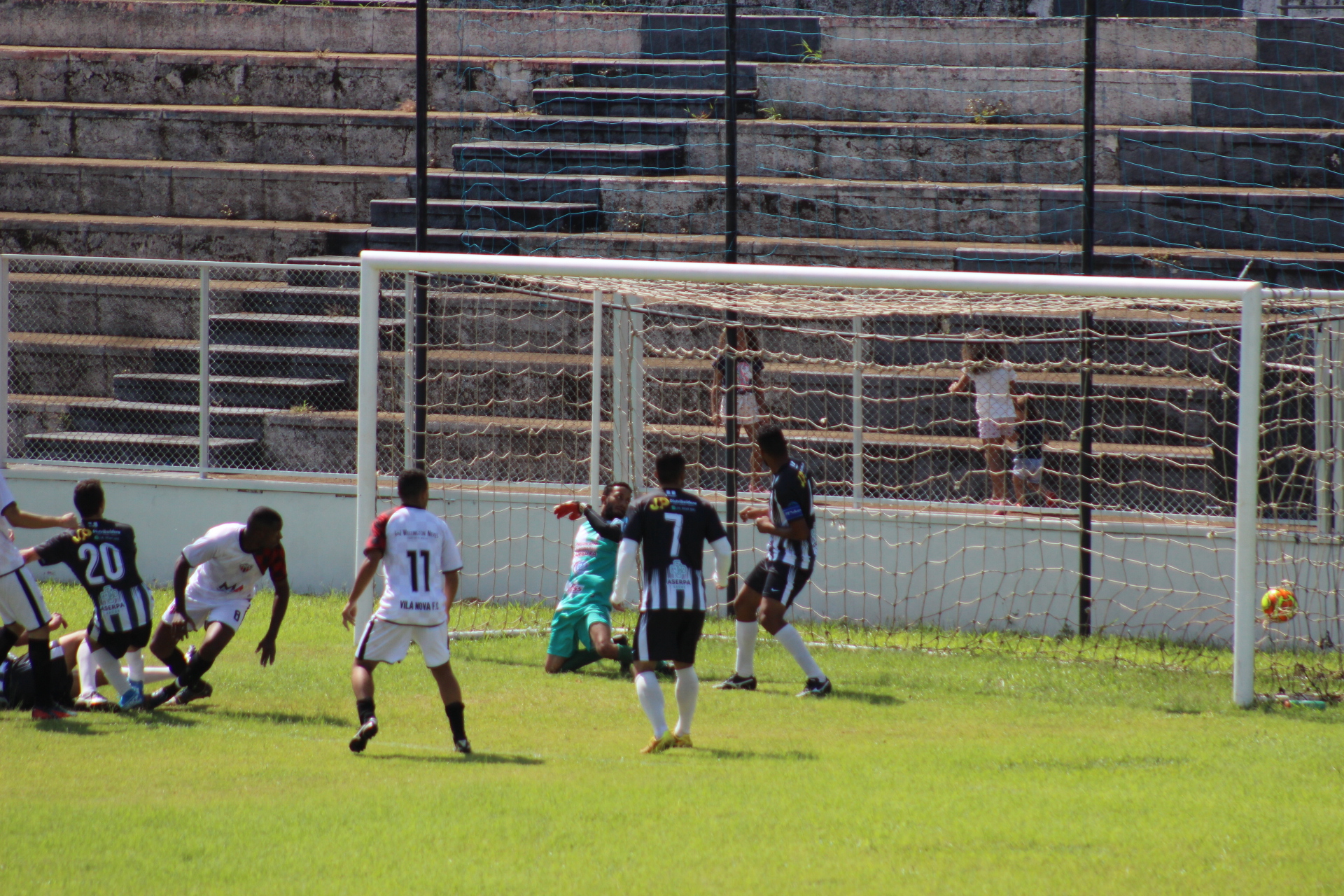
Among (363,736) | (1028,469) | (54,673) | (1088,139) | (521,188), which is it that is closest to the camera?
(363,736)

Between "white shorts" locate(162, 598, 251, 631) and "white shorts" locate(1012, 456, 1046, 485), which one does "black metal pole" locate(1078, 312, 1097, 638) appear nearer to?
"white shorts" locate(1012, 456, 1046, 485)

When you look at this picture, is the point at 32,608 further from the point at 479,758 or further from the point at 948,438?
the point at 948,438

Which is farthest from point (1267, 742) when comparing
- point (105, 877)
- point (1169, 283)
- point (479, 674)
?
point (105, 877)

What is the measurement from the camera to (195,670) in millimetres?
7918

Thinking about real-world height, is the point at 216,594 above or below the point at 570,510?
below

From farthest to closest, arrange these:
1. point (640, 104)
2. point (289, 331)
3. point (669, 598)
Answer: point (640, 104)
point (289, 331)
point (669, 598)

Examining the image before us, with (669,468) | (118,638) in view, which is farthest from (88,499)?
(669,468)

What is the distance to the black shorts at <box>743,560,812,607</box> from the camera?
8.27 meters

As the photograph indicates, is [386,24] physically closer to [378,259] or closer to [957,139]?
[957,139]

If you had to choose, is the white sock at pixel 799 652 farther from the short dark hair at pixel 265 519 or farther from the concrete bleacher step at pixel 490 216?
the concrete bleacher step at pixel 490 216

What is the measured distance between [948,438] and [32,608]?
6708mm

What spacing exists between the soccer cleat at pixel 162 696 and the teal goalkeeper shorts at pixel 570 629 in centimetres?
223

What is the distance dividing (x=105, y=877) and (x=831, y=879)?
2.58 meters

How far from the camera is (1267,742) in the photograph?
6.97 meters
